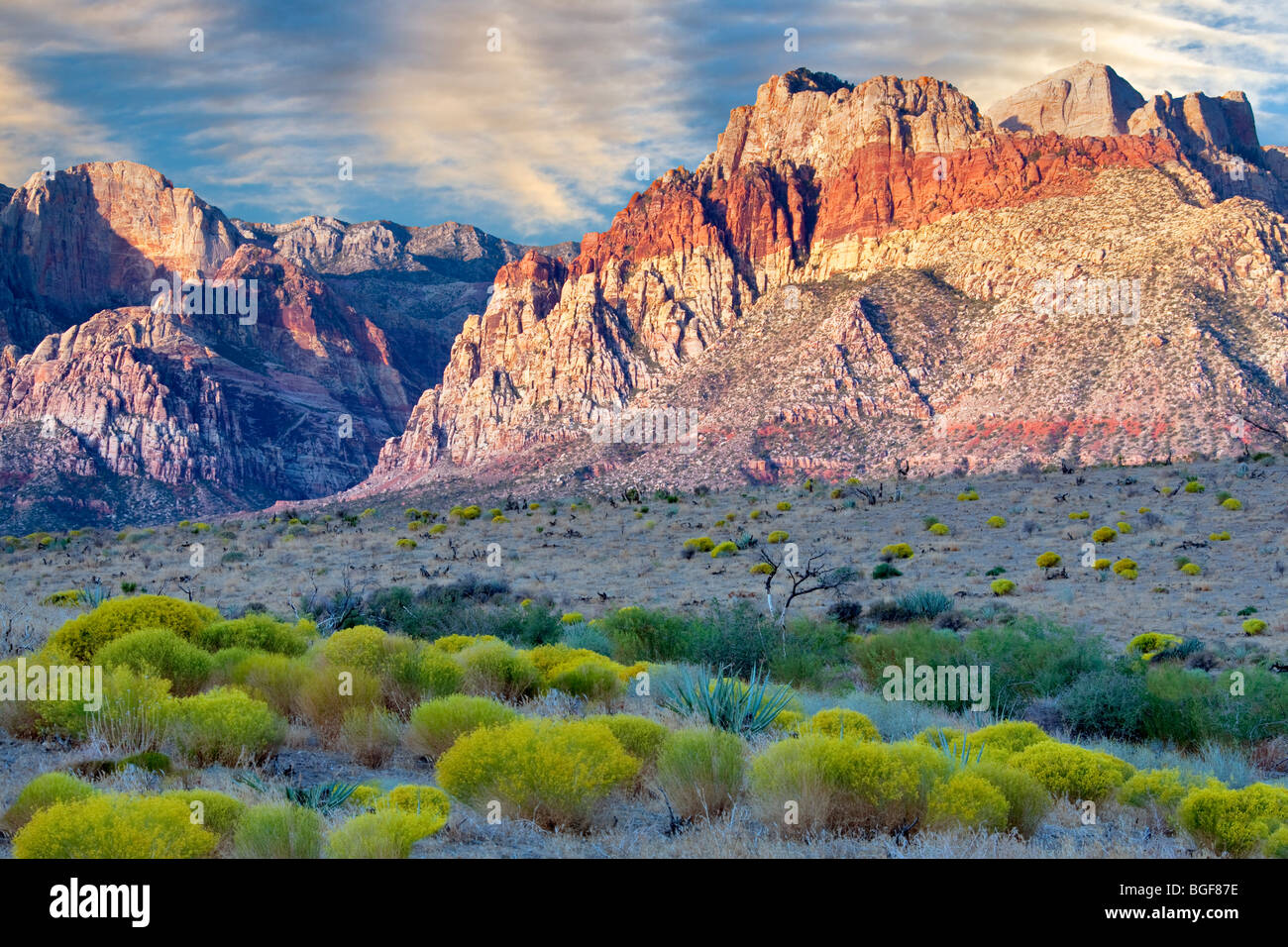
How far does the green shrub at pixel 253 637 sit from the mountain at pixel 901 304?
49827 mm

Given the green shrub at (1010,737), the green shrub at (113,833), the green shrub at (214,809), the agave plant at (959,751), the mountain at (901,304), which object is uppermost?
the mountain at (901,304)

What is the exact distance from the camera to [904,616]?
19.0 m

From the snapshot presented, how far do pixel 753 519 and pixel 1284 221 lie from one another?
71.6 m

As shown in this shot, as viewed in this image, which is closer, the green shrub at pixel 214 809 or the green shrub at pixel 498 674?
the green shrub at pixel 214 809

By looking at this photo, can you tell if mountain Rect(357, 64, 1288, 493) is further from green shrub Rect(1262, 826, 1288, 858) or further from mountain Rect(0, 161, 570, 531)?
green shrub Rect(1262, 826, 1288, 858)

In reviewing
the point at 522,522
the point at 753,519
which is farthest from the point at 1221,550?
the point at 522,522

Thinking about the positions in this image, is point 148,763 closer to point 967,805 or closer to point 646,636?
point 967,805

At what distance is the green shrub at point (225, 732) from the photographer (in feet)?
24.2

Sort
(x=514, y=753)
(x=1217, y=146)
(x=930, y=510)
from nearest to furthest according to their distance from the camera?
(x=514, y=753) → (x=930, y=510) → (x=1217, y=146)

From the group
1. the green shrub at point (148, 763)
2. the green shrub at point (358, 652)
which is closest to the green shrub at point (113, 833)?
the green shrub at point (148, 763)

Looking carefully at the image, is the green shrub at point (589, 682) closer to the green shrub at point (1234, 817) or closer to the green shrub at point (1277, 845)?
the green shrub at point (1234, 817)

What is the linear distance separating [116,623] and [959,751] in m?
9.29

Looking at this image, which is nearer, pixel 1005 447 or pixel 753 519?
pixel 753 519
